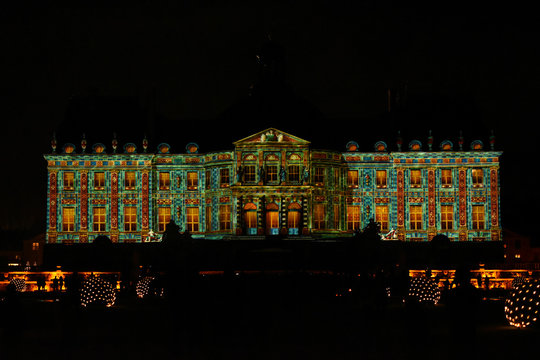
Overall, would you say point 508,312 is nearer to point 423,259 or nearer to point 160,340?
point 160,340

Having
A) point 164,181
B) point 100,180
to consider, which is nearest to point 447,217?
point 164,181

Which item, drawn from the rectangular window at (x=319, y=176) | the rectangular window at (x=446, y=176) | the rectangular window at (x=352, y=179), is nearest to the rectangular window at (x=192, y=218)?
the rectangular window at (x=319, y=176)

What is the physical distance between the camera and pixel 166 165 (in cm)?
7244

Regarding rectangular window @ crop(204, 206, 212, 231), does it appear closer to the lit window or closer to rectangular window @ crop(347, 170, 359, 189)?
the lit window

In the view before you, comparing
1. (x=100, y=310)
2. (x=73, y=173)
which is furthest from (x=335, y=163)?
(x=100, y=310)

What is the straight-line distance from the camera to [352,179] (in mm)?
72500

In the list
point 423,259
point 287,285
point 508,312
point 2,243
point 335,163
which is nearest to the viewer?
point 508,312

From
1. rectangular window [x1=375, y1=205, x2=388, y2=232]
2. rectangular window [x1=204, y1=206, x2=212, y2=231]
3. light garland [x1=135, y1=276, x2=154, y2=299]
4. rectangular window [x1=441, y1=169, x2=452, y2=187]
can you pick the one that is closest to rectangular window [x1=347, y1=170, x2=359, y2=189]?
rectangular window [x1=375, y1=205, x2=388, y2=232]

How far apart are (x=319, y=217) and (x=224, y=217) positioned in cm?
727

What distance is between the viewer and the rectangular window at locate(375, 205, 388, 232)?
7225cm

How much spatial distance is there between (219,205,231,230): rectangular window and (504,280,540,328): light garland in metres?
45.9

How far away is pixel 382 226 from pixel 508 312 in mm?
47309

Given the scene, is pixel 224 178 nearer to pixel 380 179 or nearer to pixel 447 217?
pixel 380 179

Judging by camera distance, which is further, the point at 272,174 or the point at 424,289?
the point at 272,174
